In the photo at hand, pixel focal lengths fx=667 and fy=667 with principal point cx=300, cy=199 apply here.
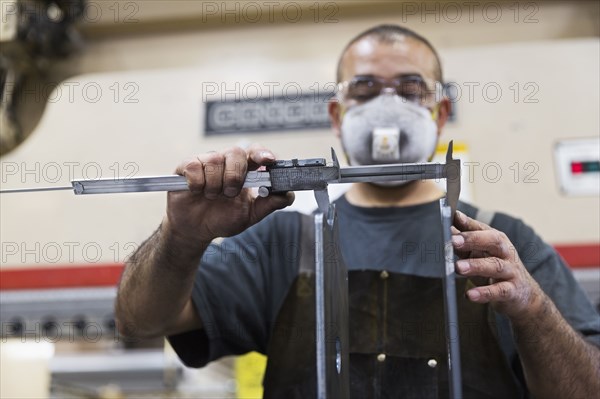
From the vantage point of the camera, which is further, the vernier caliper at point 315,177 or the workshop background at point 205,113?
the workshop background at point 205,113

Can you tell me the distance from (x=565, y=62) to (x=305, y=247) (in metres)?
0.67

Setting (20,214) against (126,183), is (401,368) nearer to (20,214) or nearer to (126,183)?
(126,183)

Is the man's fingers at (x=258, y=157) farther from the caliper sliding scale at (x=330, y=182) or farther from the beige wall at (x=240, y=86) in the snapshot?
the beige wall at (x=240, y=86)

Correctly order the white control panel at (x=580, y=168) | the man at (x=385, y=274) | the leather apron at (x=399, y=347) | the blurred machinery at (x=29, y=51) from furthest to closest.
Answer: the blurred machinery at (x=29, y=51)
the white control panel at (x=580, y=168)
the leather apron at (x=399, y=347)
the man at (x=385, y=274)

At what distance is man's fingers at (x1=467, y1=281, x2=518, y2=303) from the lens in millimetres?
669

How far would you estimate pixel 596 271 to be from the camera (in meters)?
1.21

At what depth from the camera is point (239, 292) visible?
1.04 m

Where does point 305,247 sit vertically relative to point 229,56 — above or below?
below

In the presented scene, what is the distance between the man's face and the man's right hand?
0.39 meters

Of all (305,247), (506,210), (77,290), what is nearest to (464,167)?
(506,210)

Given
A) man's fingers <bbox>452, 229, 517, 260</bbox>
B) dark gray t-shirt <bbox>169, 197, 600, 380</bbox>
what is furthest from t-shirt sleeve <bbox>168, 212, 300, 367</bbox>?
man's fingers <bbox>452, 229, 517, 260</bbox>

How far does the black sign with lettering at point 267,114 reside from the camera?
1351 mm

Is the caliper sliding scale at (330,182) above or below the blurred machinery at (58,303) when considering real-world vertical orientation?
above

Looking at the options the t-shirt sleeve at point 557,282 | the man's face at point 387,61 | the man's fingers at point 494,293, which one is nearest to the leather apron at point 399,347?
the t-shirt sleeve at point 557,282
